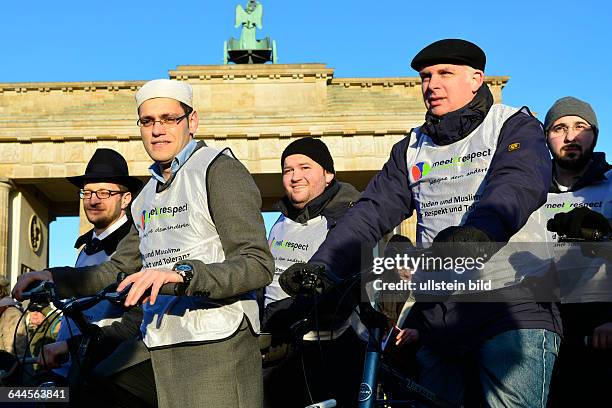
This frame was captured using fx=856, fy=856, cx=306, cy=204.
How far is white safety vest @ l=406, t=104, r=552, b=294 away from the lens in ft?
10.2

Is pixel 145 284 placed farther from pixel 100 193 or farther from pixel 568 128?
pixel 568 128

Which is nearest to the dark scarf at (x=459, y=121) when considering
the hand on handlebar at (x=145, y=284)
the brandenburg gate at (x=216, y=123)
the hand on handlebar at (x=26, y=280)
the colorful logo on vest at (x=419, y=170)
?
the colorful logo on vest at (x=419, y=170)

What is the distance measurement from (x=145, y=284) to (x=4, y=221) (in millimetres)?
25732

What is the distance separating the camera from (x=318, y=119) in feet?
86.8

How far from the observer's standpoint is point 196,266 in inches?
119

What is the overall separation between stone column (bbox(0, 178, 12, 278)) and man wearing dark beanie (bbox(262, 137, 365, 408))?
21.9 meters

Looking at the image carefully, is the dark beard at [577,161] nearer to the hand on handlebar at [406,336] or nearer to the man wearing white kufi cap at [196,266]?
the hand on handlebar at [406,336]

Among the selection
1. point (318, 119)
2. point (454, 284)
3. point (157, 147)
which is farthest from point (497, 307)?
point (318, 119)

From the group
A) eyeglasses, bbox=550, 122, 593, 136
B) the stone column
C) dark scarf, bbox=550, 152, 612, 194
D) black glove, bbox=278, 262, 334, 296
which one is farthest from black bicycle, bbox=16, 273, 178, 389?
the stone column

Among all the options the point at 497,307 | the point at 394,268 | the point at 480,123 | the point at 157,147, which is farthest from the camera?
the point at 157,147

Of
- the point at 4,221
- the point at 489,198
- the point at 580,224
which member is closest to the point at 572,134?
the point at 580,224

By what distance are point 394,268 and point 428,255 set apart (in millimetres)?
229

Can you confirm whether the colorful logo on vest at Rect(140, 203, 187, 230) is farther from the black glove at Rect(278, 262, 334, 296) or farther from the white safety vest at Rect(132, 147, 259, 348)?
the black glove at Rect(278, 262, 334, 296)

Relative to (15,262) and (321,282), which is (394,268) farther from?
(15,262)
